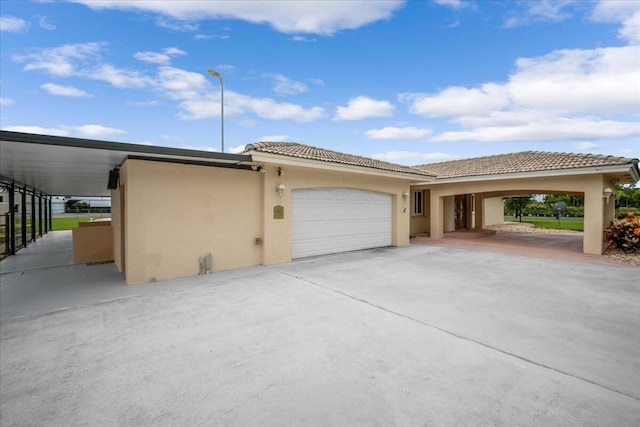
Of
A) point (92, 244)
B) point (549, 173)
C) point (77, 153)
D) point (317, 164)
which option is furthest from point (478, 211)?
point (77, 153)

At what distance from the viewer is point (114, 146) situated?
5.68 m

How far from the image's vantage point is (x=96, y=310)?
5.24 metres

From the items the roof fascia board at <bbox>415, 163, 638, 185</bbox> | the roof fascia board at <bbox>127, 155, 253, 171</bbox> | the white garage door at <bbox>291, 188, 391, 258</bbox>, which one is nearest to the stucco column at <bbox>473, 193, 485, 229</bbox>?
the roof fascia board at <bbox>415, 163, 638, 185</bbox>

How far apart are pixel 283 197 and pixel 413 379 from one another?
A: 6.99 metres

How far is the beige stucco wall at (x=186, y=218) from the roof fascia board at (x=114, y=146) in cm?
95

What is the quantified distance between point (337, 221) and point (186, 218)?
216 inches

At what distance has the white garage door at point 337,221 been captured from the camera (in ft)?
33.0

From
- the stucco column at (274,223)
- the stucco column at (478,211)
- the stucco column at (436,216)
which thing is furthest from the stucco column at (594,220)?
the stucco column at (274,223)

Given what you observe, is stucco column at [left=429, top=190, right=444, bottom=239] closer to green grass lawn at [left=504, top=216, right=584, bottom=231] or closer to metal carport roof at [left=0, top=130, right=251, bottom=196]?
metal carport roof at [left=0, top=130, right=251, bottom=196]

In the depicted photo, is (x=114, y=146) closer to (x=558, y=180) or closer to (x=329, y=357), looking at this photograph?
(x=329, y=357)

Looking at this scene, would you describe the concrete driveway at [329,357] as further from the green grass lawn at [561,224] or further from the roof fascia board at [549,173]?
the green grass lawn at [561,224]

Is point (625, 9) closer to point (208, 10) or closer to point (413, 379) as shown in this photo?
point (413, 379)

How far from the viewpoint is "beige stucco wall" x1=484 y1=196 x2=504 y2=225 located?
78.2ft

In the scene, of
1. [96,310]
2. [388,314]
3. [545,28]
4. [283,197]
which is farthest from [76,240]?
[545,28]
